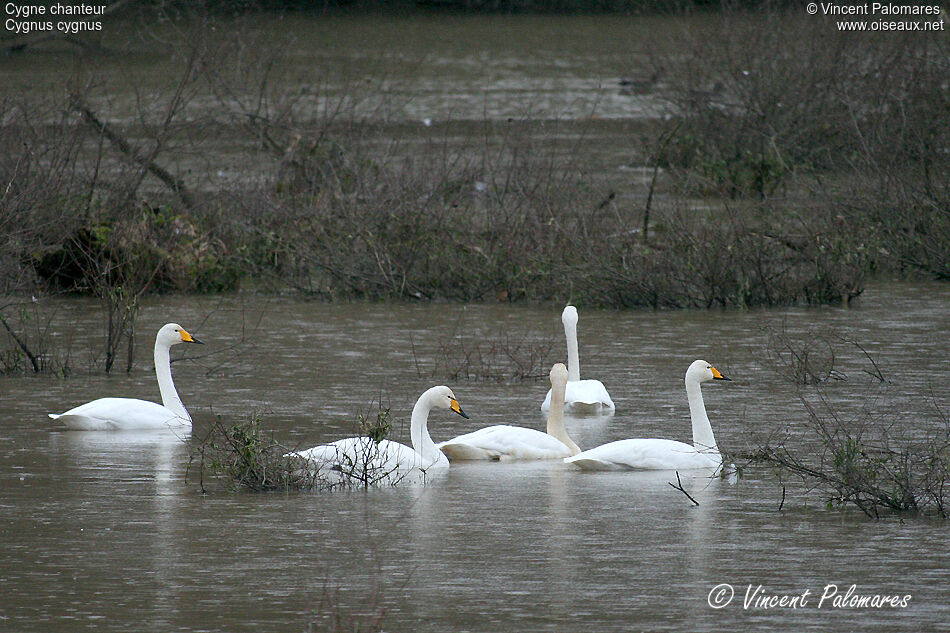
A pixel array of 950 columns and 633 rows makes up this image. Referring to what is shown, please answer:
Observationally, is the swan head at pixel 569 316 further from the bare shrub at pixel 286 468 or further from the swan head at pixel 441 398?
the bare shrub at pixel 286 468

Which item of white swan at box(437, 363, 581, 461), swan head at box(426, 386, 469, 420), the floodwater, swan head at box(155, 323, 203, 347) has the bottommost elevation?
the floodwater

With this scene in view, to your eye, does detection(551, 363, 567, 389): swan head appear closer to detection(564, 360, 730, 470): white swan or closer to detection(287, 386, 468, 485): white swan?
detection(564, 360, 730, 470): white swan

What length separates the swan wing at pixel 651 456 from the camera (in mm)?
9406

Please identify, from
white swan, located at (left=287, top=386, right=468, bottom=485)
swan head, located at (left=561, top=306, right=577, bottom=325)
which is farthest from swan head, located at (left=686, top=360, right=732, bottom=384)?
swan head, located at (left=561, top=306, right=577, bottom=325)

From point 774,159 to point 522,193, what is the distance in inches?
231

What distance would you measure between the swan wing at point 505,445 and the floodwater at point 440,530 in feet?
0.35

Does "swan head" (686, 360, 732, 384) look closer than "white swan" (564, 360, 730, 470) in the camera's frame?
No

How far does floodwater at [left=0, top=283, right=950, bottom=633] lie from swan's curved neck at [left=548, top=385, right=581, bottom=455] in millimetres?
408

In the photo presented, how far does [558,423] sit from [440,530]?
2.39 m

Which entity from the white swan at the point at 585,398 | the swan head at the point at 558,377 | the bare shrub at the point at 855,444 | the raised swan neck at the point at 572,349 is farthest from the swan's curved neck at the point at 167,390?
the bare shrub at the point at 855,444

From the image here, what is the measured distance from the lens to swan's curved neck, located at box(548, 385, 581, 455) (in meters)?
10.1

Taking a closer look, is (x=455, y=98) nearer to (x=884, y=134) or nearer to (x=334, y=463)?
(x=884, y=134)

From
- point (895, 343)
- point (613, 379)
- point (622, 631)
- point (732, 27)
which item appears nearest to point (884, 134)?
point (732, 27)

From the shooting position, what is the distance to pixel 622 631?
20.1 ft
